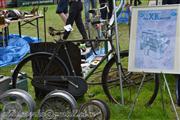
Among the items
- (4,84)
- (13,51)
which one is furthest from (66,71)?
(13,51)

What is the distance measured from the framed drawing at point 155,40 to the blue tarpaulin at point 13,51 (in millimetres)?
3754

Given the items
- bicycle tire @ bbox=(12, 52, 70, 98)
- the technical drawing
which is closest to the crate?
bicycle tire @ bbox=(12, 52, 70, 98)

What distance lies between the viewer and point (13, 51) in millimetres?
8125

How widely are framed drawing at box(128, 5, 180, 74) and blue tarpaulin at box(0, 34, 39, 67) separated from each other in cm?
375

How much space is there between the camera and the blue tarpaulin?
7750 millimetres

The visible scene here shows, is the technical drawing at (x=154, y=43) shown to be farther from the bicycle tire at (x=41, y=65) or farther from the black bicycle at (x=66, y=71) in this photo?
the bicycle tire at (x=41, y=65)

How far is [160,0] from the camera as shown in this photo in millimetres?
5238

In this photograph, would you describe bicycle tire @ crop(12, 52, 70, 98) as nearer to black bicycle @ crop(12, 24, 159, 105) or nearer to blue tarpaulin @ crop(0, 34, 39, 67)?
black bicycle @ crop(12, 24, 159, 105)

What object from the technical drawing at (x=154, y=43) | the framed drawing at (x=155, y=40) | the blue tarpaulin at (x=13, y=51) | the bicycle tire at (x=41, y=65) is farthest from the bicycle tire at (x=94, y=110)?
the blue tarpaulin at (x=13, y=51)

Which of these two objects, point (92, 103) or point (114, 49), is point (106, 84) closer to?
point (114, 49)

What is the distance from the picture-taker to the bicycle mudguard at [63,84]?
5.03m

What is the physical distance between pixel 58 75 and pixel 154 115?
136cm

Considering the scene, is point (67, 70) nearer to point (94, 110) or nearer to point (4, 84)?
point (4, 84)

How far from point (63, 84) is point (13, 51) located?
3239mm
